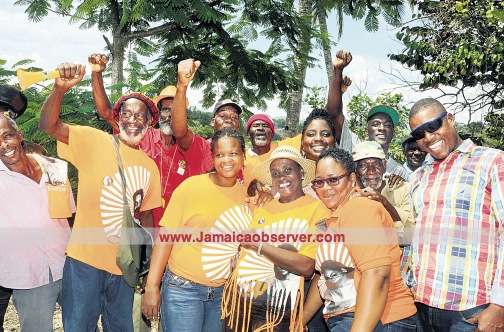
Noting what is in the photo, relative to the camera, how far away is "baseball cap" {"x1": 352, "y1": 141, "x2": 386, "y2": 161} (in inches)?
137

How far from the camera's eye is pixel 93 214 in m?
3.27

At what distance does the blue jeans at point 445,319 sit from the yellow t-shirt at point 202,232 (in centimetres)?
126

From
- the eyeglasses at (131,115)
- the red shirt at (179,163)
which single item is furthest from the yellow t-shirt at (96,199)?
the red shirt at (179,163)

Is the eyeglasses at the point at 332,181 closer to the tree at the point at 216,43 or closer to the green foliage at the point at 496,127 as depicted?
the tree at the point at 216,43

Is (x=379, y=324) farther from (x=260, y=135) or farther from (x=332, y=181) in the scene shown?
(x=260, y=135)

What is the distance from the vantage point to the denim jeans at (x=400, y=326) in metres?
2.50

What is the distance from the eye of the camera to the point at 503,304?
248 centimetres

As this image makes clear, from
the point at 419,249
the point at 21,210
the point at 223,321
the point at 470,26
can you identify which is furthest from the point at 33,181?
the point at 470,26

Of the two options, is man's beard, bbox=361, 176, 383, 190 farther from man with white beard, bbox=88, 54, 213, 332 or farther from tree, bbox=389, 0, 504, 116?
tree, bbox=389, 0, 504, 116

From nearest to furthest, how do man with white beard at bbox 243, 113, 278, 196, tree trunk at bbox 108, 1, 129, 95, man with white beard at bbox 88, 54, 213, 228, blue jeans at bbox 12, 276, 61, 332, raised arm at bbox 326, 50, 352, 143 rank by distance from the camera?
blue jeans at bbox 12, 276, 61, 332, raised arm at bbox 326, 50, 352, 143, man with white beard at bbox 88, 54, 213, 228, man with white beard at bbox 243, 113, 278, 196, tree trunk at bbox 108, 1, 129, 95

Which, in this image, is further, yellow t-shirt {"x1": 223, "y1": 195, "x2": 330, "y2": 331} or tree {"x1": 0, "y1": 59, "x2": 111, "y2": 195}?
tree {"x1": 0, "y1": 59, "x2": 111, "y2": 195}

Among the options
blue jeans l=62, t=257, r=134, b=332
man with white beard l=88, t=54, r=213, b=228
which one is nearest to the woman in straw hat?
blue jeans l=62, t=257, r=134, b=332

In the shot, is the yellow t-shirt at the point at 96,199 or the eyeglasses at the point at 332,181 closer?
the eyeglasses at the point at 332,181

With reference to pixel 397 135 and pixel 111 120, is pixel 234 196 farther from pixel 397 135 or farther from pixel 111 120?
pixel 397 135
